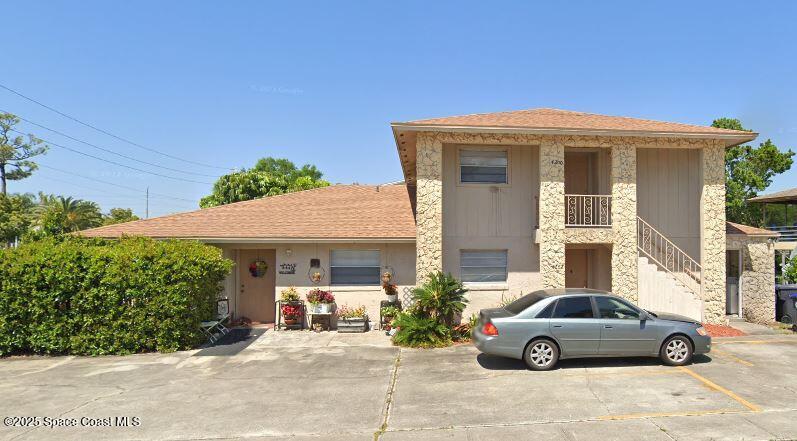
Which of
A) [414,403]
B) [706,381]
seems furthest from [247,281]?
[706,381]

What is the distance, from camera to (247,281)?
13500 mm

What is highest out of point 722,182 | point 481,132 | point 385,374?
point 481,132

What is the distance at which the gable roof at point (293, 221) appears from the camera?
1245 centimetres

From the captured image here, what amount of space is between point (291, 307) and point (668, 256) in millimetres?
11380

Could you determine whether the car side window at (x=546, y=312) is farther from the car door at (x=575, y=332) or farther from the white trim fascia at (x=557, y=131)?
the white trim fascia at (x=557, y=131)

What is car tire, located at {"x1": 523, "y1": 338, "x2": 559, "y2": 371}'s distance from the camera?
8.03 metres

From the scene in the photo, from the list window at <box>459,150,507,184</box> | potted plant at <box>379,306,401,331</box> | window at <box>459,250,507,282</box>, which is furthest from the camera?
window at <box>459,150,507,184</box>

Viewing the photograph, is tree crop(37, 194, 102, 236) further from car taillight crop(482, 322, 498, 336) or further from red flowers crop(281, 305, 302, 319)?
car taillight crop(482, 322, 498, 336)

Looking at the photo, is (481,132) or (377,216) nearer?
(481,132)

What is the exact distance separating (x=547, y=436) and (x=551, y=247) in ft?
22.6

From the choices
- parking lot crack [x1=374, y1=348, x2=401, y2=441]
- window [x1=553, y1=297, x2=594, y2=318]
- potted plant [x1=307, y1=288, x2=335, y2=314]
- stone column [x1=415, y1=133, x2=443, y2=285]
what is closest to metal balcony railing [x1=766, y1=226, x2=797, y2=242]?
window [x1=553, y1=297, x2=594, y2=318]

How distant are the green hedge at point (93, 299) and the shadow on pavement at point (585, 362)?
719 centimetres

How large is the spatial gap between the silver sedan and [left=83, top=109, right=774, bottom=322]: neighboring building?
3.35 m

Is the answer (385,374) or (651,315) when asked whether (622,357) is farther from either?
(385,374)
